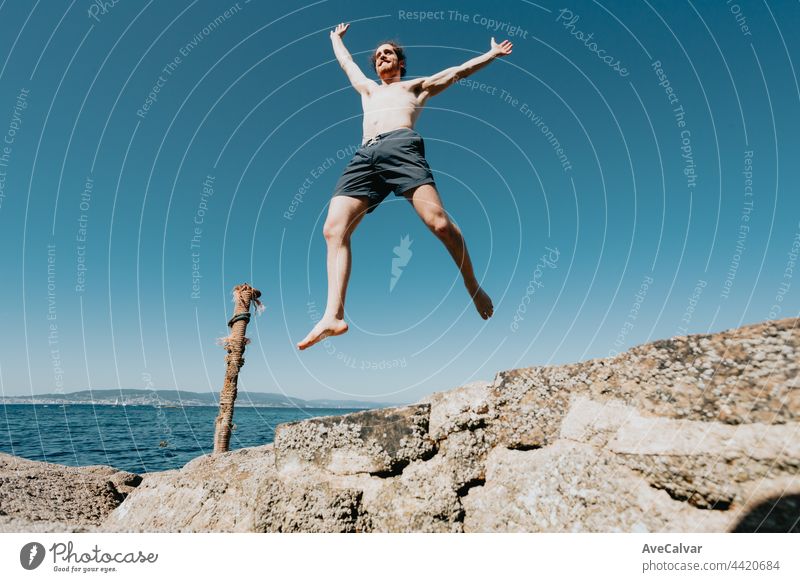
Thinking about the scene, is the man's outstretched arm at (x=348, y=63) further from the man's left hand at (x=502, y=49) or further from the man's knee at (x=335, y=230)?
the man's knee at (x=335, y=230)

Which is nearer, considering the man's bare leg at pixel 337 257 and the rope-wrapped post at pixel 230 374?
the man's bare leg at pixel 337 257

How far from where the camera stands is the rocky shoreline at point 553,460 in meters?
1.55

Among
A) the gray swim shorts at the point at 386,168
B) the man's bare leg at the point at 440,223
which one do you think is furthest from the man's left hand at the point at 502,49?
the man's bare leg at the point at 440,223

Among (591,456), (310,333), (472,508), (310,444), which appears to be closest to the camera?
(591,456)

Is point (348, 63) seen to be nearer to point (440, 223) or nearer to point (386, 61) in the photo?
point (386, 61)

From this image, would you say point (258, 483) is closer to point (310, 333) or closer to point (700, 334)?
point (310, 333)

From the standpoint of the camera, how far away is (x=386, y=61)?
13.0 feet

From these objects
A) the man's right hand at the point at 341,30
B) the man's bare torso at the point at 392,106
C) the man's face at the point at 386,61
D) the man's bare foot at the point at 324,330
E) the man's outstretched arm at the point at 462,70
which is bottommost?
the man's bare foot at the point at 324,330

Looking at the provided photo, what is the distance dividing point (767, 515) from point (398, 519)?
Result: 1.62m

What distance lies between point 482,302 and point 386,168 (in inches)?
59.2

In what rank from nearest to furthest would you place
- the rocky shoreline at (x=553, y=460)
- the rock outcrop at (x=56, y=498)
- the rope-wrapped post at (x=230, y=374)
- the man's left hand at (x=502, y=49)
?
the rocky shoreline at (x=553, y=460) < the rock outcrop at (x=56, y=498) < the man's left hand at (x=502, y=49) < the rope-wrapped post at (x=230, y=374)

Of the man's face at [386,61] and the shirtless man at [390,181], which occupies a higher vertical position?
the man's face at [386,61]

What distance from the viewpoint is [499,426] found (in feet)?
7.18

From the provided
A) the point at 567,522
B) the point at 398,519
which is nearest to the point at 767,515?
the point at 567,522
